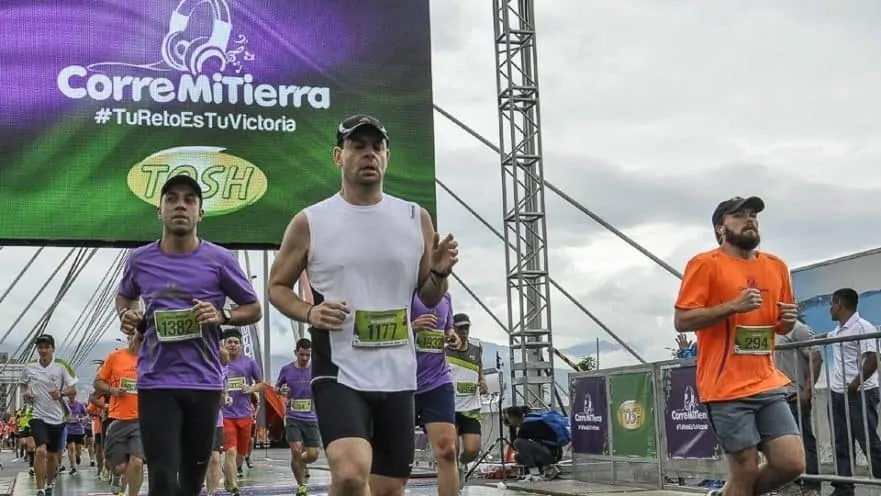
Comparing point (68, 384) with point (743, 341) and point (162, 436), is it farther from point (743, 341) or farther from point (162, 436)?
point (743, 341)

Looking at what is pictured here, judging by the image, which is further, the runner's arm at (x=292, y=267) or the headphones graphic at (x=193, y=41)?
the headphones graphic at (x=193, y=41)

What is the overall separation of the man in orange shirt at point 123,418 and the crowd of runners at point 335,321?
2424 millimetres

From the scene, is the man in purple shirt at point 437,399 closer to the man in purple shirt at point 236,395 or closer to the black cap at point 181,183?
the black cap at point 181,183

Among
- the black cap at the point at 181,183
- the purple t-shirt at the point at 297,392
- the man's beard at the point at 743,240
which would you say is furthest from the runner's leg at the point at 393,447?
the purple t-shirt at the point at 297,392

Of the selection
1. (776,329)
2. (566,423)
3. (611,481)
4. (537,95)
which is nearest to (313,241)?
(776,329)

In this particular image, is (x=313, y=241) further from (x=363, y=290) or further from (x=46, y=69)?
(x=46, y=69)

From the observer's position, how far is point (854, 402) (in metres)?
8.36

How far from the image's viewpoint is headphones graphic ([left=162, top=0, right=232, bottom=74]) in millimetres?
14539

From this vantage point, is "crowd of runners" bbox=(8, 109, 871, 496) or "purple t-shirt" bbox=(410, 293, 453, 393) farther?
"purple t-shirt" bbox=(410, 293, 453, 393)

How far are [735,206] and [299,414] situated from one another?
6548 millimetres

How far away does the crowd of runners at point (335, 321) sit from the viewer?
4121mm

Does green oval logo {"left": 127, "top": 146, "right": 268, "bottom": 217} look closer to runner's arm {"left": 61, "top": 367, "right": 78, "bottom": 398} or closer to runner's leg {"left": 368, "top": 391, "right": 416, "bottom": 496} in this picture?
runner's arm {"left": 61, "top": 367, "right": 78, "bottom": 398}

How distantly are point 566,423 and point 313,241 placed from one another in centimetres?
977

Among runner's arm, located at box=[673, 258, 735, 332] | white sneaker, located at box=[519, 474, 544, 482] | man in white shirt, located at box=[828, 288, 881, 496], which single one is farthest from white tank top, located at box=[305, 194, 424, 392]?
white sneaker, located at box=[519, 474, 544, 482]
